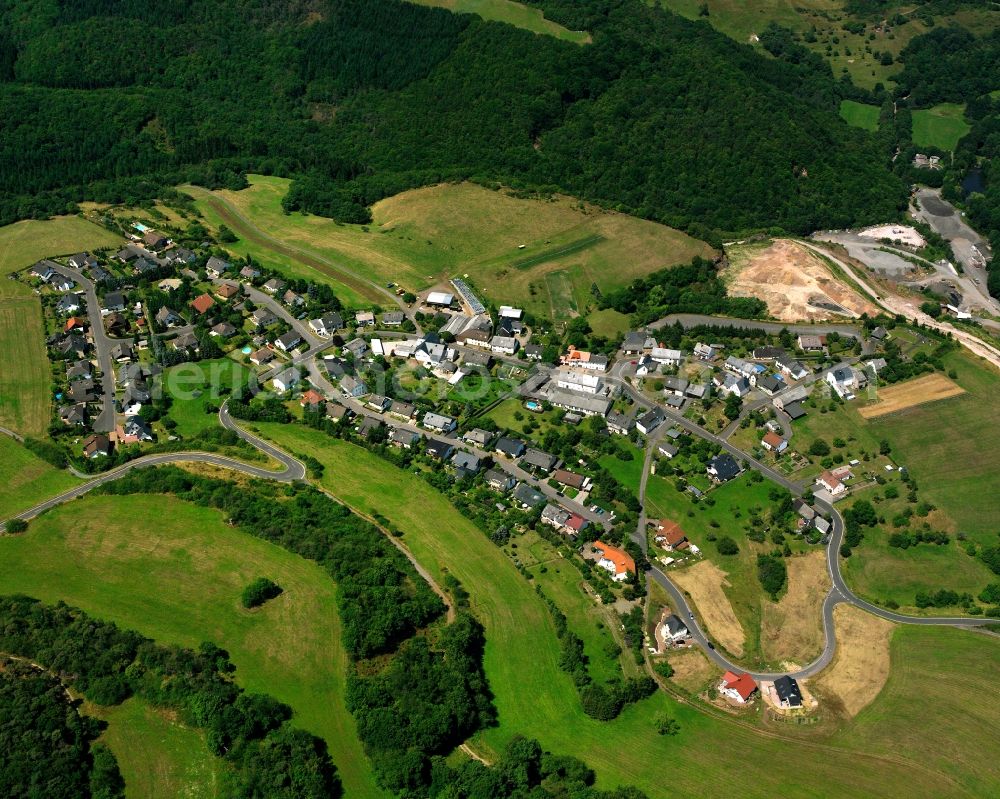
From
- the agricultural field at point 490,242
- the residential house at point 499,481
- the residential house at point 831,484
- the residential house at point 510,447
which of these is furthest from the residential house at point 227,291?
the residential house at point 831,484

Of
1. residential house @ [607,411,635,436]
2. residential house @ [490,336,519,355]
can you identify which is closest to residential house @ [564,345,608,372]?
residential house @ [490,336,519,355]

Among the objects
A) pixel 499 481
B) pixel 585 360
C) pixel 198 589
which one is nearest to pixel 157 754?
pixel 198 589

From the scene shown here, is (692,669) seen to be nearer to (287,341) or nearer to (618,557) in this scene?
(618,557)

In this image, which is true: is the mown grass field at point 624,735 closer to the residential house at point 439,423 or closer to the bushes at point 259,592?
the bushes at point 259,592

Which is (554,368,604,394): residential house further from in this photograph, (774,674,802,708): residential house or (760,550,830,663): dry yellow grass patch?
(774,674,802,708): residential house

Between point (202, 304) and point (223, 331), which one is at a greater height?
point (202, 304)
